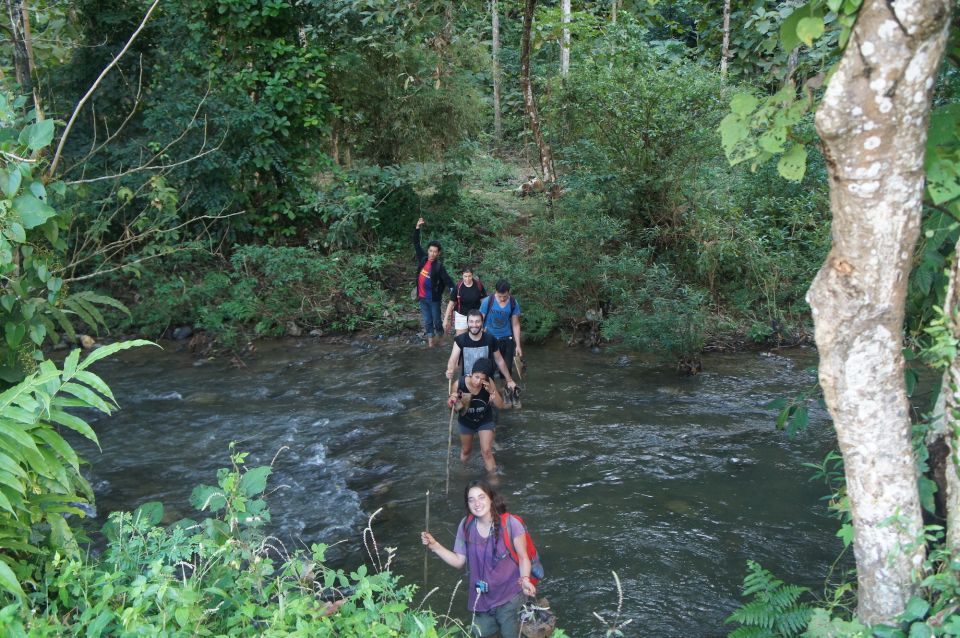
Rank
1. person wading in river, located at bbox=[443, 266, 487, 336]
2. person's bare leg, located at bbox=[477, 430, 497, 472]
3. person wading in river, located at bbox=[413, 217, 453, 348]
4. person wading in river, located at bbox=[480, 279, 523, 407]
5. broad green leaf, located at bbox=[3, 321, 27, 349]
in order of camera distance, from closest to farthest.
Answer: broad green leaf, located at bbox=[3, 321, 27, 349]
person's bare leg, located at bbox=[477, 430, 497, 472]
person wading in river, located at bbox=[480, 279, 523, 407]
person wading in river, located at bbox=[443, 266, 487, 336]
person wading in river, located at bbox=[413, 217, 453, 348]

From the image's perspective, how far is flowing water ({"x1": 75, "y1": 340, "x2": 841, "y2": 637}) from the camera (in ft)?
23.1

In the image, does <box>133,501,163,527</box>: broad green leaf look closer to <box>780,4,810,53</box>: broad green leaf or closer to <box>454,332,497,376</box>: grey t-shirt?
<box>780,4,810,53</box>: broad green leaf

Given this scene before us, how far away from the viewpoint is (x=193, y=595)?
3.46m

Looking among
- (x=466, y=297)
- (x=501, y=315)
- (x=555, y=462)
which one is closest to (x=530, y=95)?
(x=466, y=297)

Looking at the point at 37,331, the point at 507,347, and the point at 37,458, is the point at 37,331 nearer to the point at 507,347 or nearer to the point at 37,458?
the point at 37,458

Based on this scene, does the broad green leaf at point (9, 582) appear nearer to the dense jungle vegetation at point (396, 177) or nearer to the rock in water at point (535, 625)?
the rock in water at point (535, 625)

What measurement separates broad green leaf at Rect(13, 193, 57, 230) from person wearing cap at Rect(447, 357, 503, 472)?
458 centimetres

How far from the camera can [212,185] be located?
1614 centimetres

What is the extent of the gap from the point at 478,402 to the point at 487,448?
60 centimetres

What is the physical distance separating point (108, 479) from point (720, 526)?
22.3ft

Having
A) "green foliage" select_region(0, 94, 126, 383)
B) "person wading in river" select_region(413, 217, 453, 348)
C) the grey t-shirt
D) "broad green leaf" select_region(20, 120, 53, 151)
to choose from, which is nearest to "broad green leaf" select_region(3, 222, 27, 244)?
"green foliage" select_region(0, 94, 126, 383)

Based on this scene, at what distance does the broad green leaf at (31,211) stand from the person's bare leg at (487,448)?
204 inches

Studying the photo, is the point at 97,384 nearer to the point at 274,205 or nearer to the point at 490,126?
the point at 274,205

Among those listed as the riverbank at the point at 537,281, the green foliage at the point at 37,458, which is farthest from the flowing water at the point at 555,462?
the green foliage at the point at 37,458
